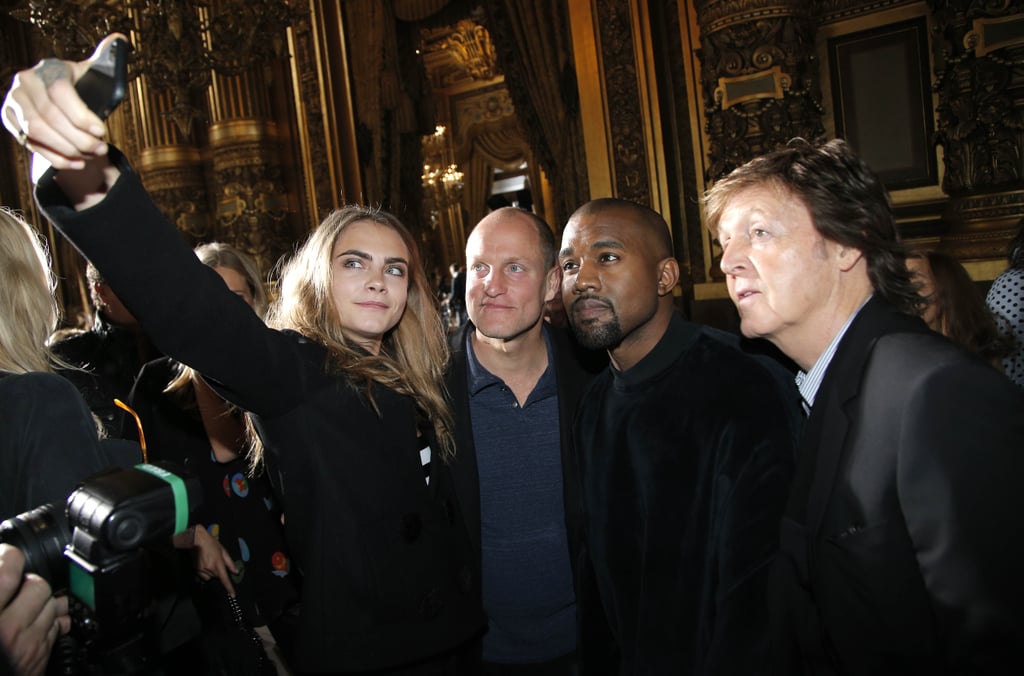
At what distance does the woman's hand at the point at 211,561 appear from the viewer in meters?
2.22

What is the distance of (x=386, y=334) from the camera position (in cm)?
205

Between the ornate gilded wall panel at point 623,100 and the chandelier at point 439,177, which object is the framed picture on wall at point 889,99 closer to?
the ornate gilded wall panel at point 623,100

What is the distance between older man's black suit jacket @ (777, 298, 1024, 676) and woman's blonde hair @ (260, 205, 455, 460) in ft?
3.10

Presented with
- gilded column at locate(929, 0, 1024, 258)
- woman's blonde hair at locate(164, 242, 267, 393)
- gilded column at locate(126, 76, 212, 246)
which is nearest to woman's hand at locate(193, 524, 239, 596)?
woman's blonde hair at locate(164, 242, 267, 393)

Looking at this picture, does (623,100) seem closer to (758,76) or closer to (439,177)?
(758,76)

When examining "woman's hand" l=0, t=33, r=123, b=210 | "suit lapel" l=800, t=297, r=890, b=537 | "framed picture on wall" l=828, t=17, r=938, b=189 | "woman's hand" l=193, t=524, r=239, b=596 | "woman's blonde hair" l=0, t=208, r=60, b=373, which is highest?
"framed picture on wall" l=828, t=17, r=938, b=189

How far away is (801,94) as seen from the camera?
451 cm

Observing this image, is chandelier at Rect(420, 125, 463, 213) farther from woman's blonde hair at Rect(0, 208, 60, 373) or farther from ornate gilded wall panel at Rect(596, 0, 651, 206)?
woman's blonde hair at Rect(0, 208, 60, 373)

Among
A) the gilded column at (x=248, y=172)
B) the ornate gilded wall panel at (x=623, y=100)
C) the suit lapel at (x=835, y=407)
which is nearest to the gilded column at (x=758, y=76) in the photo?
the ornate gilded wall panel at (x=623, y=100)

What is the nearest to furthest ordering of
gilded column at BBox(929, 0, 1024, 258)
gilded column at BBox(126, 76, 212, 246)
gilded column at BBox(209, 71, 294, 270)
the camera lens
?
the camera lens
gilded column at BBox(929, 0, 1024, 258)
gilded column at BBox(209, 71, 294, 270)
gilded column at BBox(126, 76, 212, 246)

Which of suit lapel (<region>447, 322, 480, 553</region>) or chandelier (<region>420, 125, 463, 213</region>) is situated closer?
suit lapel (<region>447, 322, 480, 553</region>)

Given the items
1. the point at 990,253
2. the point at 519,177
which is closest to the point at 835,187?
the point at 990,253

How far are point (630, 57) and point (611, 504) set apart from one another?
5.12 meters

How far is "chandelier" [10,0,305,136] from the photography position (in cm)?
467
